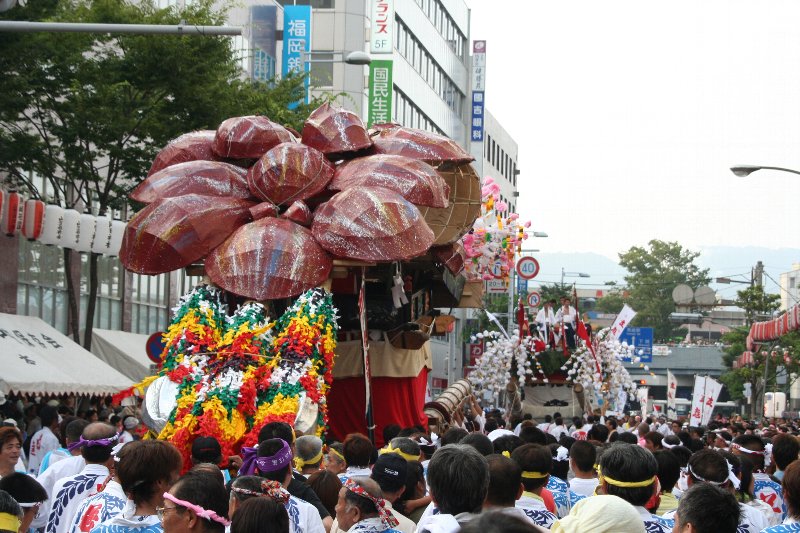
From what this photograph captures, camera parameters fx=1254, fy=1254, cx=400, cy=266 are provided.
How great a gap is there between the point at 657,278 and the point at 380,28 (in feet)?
237

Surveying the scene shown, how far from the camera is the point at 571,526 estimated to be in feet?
18.8

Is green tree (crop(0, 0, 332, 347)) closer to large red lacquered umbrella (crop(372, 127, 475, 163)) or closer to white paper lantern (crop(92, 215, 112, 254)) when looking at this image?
white paper lantern (crop(92, 215, 112, 254))

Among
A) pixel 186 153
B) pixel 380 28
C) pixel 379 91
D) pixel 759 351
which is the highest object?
pixel 380 28

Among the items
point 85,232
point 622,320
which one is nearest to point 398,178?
point 85,232

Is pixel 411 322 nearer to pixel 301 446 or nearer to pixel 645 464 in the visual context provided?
pixel 301 446

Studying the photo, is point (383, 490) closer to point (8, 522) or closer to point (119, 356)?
point (8, 522)

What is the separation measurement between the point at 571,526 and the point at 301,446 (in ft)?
11.8

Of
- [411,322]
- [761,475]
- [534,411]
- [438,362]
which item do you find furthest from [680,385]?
[761,475]

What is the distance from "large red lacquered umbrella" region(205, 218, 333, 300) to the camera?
1333cm

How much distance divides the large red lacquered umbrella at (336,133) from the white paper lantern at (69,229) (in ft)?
28.3

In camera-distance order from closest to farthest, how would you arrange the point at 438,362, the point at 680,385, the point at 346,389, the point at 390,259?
the point at 390,259, the point at 346,389, the point at 438,362, the point at 680,385

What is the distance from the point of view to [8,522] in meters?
5.88

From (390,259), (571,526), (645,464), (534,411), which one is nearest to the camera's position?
(571,526)

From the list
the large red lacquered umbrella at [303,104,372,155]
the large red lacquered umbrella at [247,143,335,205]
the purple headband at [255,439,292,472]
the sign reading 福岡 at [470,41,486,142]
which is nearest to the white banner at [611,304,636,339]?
the large red lacquered umbrella at [303,104,372,155]
